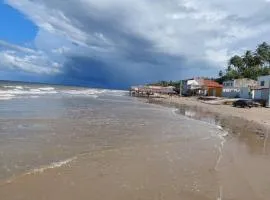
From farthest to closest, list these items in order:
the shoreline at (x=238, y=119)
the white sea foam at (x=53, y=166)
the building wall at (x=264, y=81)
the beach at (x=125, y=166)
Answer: the building wall at (x=264, y=81), the shoreline at (x=238, y=119), the white sea foam at (x=53, y=166), the beach at (x=125, y=166)

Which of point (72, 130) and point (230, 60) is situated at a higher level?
point (230, 60)

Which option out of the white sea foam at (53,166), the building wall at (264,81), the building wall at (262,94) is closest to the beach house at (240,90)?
the building wall at (264,81)

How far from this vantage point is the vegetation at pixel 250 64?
97.7 m

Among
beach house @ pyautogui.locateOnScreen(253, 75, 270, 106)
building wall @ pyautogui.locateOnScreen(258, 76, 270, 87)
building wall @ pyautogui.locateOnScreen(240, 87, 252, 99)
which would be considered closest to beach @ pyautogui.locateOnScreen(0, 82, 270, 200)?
beach house @ pyautogui.locateOnScreen(253, 75, 270, 106)

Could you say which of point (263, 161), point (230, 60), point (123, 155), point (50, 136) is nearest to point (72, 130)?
point (50, 136)

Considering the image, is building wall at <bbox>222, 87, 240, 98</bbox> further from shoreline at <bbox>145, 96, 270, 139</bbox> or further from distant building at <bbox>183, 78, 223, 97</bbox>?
shoreline at <bbox>145, 96, 270, 139</bbox>

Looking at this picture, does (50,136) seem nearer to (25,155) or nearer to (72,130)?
(72,130)

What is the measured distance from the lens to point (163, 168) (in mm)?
9758

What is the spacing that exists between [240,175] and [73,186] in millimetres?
4477

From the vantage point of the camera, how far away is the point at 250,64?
10575 cm

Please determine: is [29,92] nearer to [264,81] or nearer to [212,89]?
[264,81]

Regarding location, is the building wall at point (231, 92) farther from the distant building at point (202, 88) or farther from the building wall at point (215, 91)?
the building wall at point (215, 91)

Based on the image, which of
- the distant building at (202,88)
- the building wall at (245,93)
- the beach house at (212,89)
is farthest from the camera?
the distant building at (202,88)

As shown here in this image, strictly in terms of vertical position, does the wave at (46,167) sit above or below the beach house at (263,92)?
below
